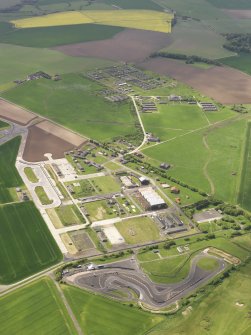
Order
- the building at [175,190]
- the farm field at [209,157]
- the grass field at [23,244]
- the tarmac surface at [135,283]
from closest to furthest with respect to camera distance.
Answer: the tarmac surface at [135,283] < the grass field at [23,244] < the building at [175,190] < the farm field at [209,157]

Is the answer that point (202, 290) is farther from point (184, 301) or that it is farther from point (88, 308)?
point (88, 308)

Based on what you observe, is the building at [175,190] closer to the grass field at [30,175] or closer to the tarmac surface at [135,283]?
the tarmac surface at [135,283]

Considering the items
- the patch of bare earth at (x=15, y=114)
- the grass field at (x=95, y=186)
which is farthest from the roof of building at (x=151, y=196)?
the patch of bare earth at (x=15, y=114)

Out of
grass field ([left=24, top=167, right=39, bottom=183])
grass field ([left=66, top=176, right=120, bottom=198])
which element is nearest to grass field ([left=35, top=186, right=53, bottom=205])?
grass field ([left=24, top=167, right=39, bottom=183])

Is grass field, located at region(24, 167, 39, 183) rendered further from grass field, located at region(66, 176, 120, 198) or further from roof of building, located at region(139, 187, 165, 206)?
roof of building, located at region(139, 187, 165, 206)

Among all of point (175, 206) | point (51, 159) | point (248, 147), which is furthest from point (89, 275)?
point (248, 147)

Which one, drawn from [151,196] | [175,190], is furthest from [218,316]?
[175,190]

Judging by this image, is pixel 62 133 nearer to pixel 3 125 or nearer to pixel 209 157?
pixel 3 125

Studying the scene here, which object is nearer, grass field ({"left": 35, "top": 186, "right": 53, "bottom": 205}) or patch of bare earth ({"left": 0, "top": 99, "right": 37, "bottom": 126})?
grass field ({"left": 35, "top": 186, "right": 53, "bottom": 205})
